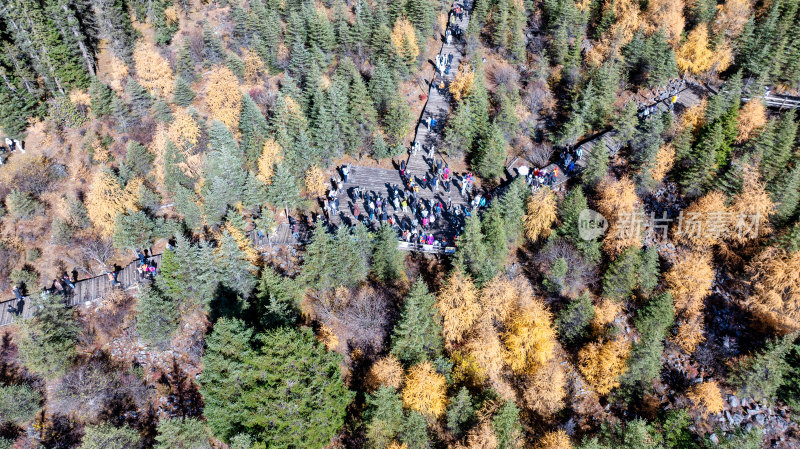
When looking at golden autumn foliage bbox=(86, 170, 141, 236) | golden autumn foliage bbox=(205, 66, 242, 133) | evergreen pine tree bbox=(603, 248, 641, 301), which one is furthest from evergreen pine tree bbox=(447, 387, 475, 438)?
golden autumn foliage bbox=(205, 66, 242, 133)

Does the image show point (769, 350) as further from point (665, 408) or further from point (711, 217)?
point (711, 217)

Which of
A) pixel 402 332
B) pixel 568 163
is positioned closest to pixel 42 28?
pixel 402 332

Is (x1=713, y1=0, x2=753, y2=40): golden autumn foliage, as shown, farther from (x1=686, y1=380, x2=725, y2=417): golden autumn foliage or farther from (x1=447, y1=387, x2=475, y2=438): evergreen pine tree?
(x1=447, y1=387, x2=475, y2=438): evergreen pine tree

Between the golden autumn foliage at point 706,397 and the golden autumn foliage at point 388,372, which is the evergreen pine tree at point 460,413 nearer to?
the golden autumn foliage at point 388,372

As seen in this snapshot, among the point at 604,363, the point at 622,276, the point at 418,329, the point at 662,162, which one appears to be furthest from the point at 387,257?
the point at 662,162

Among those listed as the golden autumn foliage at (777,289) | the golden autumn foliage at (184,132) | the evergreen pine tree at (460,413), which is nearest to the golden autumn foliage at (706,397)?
the golden autumn foliage at (777,289)

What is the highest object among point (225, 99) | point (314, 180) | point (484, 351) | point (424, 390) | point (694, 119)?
point (225, 99)

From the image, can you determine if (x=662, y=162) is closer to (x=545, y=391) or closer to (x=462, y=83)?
(x=462, y=83)
